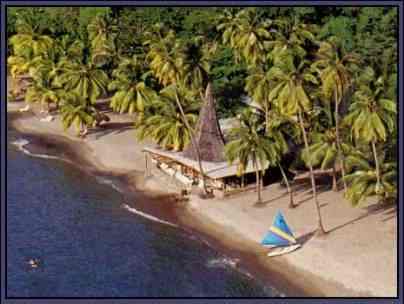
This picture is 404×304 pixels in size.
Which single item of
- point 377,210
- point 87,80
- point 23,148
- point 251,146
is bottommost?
point 377,210

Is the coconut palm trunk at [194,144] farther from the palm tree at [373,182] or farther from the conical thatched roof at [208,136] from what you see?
the palm tree at [373,182]

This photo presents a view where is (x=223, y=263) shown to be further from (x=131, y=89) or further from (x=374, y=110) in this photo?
(x=131, y=89)

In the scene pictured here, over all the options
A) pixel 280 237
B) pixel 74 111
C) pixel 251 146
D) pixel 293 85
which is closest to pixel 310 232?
pixel 280 237

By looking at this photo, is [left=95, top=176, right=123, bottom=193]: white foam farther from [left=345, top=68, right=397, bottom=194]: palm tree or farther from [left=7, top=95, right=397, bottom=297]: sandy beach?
[left=345, top=68, right=397, bottom=194]: palm tree

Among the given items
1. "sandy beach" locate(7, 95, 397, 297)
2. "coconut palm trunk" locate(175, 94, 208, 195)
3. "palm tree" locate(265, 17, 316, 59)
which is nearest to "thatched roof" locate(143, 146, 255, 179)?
"coconut palm trunk" locate(175, 94, 208, 195)

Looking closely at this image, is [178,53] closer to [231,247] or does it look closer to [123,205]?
[123,205]

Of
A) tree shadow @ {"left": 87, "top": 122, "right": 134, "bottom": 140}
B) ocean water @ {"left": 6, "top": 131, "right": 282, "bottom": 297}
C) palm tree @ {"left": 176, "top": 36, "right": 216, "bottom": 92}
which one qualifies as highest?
palm tree @ {"left": 176, "top": 36, "right": 216, "bottom": 92}
